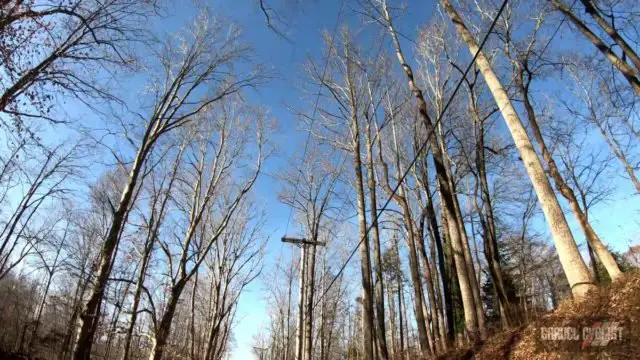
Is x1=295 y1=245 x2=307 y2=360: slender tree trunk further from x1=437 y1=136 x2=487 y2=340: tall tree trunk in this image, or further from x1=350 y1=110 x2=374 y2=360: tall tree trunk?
x1=437 y1=136 x2=487 y2=340: tall tree trunk

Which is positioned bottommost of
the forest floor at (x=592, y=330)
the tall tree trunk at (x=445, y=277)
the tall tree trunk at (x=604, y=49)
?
the forest floor at (x=592, y=330)

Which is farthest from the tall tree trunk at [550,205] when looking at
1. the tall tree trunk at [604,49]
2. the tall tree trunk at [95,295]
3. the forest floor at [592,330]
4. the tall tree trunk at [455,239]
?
the tall tree trunk at [95,295]

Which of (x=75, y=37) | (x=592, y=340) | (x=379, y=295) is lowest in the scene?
(x=592, y=340)

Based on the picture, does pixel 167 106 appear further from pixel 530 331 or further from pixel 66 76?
pixel 530 331

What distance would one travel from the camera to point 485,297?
24141 millimetres

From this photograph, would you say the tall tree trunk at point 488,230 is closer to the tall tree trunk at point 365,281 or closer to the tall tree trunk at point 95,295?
the tall tree trunk at point 365,281

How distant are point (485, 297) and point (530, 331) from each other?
20837mm

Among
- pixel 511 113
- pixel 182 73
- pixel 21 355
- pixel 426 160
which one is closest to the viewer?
pixel 511 113

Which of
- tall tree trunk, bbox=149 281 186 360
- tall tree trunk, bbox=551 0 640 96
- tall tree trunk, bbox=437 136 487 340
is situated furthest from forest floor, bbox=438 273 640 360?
tall tree trunk, bbox=149 281 186 360

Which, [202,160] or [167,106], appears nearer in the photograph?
[167,106]

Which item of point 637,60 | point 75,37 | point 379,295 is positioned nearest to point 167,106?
point 75,37

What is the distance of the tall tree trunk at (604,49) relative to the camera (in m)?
7.20

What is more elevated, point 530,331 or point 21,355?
point 530,331

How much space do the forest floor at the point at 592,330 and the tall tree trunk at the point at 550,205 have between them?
0.35 metres
